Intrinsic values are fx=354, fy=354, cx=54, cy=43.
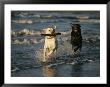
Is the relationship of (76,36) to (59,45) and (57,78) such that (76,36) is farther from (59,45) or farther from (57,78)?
(57,78)

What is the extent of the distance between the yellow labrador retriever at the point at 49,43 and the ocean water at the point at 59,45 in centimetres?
2

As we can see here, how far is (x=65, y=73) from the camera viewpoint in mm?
1446

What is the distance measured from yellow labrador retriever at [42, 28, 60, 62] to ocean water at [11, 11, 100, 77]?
0.05 feet

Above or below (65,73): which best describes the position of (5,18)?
above

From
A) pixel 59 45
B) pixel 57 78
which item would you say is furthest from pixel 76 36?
pixel 57 78

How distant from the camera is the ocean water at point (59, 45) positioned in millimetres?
1443

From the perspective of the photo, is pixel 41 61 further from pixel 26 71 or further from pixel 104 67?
pixel 104 67

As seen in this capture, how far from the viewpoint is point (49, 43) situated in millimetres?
1459

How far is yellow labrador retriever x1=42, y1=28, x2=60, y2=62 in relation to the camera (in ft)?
4.77

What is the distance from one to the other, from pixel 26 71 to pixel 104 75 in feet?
1.04

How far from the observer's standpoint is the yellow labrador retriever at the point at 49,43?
145 centimetres

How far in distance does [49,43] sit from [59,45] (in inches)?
1.7

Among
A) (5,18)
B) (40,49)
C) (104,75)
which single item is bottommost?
(104,75)

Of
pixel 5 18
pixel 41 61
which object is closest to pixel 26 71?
pixel 41 61
